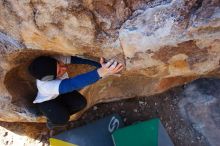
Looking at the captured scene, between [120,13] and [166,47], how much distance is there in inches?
8.0

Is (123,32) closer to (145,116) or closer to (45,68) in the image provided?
(45,68)

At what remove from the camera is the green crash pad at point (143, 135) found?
1.94 meters

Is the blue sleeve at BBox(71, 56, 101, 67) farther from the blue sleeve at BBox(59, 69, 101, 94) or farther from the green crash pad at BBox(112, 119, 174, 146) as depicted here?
the green crash pad at BBox(112, 119, 174, 146)

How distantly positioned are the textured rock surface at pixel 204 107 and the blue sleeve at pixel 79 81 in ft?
2.23

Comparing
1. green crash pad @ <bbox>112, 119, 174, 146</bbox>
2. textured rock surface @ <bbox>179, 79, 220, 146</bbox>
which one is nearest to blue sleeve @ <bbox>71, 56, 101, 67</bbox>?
green crash pad @ <bbox>112, 119, 174, 146</bbox>

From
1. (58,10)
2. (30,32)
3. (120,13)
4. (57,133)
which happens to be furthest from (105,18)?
(57,133)

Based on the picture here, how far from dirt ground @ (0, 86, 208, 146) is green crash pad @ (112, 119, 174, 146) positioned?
9 cm

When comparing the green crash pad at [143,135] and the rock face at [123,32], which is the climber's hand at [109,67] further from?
the green crash pad at [143,135]

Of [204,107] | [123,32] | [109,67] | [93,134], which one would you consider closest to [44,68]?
[109,67]

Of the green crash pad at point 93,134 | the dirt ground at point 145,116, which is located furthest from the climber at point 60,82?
the dirt ground at point 145,116

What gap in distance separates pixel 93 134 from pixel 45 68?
593 mm

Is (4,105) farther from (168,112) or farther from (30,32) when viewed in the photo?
(168,112)

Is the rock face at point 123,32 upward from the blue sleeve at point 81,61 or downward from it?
upward

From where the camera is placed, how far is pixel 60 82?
5.24ft
